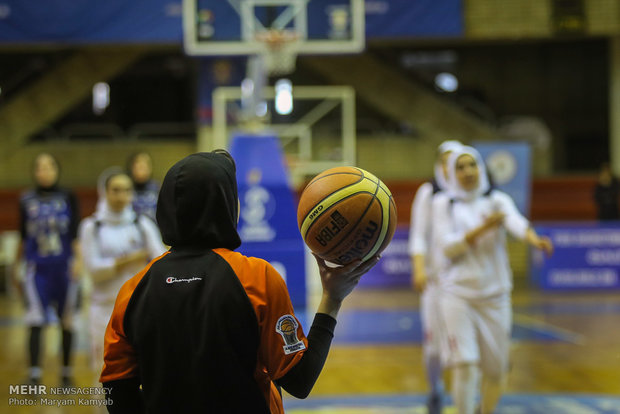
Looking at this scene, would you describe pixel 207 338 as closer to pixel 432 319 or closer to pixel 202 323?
pixel 202 323

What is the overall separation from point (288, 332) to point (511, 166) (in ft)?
39.6

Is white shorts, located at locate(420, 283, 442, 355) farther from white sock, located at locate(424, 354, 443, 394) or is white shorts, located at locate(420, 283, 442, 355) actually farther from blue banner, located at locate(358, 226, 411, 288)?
blue banner, located at locate(358, 226, 411, 288)

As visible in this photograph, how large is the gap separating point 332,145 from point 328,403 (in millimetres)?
10924

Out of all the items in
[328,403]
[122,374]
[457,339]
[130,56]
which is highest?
[130,56]

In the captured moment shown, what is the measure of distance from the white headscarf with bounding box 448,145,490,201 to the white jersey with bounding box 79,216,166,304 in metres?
2.04

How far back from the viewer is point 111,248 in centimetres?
532

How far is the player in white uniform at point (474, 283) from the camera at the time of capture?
462 cm

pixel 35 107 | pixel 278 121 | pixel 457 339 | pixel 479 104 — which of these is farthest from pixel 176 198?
pixel 479 104

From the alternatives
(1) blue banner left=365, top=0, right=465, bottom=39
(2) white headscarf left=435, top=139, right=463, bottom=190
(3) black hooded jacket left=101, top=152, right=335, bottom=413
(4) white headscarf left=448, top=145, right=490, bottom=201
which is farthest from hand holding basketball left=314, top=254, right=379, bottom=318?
(1) blue banner left=365, top=0, right=465, bottom=39

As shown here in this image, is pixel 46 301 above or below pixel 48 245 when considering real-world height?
below

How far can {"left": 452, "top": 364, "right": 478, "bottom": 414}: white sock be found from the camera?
15.1 ft

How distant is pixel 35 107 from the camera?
1659cm

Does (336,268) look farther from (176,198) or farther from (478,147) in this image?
(478,147)

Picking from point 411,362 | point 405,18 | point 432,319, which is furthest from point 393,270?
point 432,319
